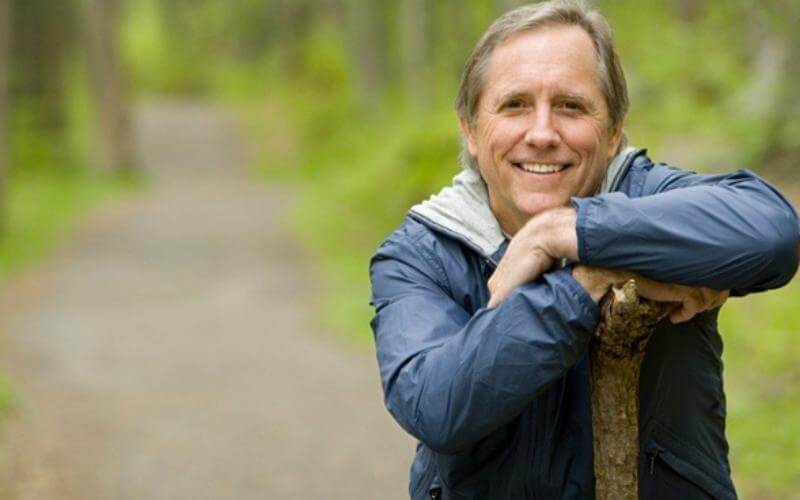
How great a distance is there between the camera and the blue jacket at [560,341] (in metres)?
2.25

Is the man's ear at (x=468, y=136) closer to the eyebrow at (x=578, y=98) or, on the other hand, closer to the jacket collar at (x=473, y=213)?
the jacket collar at (x=473, y=213)

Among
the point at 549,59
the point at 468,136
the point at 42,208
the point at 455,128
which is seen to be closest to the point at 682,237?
the point at 549,59

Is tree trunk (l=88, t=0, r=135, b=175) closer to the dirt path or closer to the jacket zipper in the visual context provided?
the dirt path

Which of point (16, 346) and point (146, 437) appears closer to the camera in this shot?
point (146, 437)

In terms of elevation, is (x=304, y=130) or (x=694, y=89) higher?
(x=304, y=130)

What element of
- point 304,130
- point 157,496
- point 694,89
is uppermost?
point 304,130

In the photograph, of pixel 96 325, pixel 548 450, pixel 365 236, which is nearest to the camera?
pixel 548 450

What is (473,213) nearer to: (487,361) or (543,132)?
(543,132)

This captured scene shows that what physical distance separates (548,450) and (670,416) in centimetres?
28

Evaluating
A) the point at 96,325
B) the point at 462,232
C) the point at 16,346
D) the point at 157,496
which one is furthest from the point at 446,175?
the point at 462,232

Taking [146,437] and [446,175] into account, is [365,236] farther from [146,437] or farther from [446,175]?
[146,437]

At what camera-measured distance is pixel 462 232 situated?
2.58 m

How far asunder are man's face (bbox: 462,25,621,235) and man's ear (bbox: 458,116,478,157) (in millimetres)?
122

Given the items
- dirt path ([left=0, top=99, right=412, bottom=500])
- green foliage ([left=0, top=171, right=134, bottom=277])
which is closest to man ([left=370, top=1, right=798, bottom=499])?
dirt path ([left=0, top=99, right=412, bottom=500])
